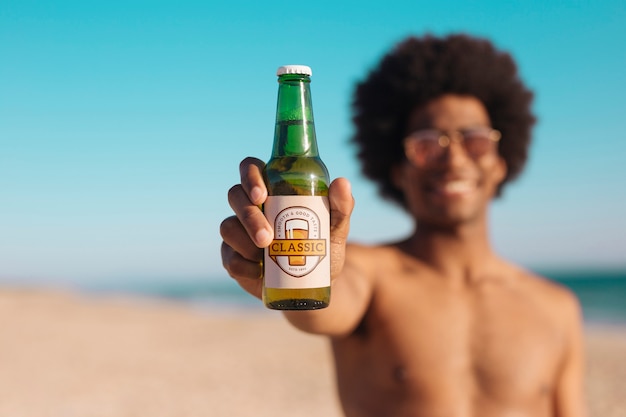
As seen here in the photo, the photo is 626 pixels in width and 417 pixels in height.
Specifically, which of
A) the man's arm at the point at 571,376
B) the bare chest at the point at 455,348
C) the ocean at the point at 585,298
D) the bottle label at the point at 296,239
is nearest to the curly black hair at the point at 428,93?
the bare chest at the point at 455,348

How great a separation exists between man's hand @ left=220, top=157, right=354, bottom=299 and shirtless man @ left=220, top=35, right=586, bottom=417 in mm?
904

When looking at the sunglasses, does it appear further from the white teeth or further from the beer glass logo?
the beer glass logo

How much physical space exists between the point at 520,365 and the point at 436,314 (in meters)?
0.50

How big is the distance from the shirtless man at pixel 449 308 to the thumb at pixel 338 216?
2.87ft

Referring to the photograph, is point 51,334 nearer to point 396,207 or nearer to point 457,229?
point 396,207

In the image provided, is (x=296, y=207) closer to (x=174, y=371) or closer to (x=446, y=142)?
(x=446, y=142)

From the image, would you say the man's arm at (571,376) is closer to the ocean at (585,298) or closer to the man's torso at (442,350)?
the man's torso at (442,350)

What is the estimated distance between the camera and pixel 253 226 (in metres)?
1.79

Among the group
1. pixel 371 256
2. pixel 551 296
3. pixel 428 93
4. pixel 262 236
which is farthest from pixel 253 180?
pixel 551 296

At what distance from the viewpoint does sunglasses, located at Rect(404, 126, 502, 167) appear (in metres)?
3.57

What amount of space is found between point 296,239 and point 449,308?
6.30 ft

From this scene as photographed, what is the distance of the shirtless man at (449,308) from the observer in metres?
3.32

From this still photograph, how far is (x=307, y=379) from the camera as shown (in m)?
9.86

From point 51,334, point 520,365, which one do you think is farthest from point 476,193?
point 51,334
